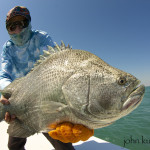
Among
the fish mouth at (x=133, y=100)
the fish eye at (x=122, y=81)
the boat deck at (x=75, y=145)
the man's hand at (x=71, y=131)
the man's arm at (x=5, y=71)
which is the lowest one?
the boat deck at (x=75, y=145)

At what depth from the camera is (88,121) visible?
1312 mm

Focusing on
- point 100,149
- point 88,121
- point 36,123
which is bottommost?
point 100,149

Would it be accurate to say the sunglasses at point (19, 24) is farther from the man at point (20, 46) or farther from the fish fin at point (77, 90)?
the fish fin at point (77, 90)

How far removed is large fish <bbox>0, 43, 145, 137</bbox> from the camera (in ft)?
4.00

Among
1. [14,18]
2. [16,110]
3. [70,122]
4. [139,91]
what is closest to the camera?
[139,91]

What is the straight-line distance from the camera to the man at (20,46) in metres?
2.74

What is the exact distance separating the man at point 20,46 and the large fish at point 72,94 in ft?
3.76

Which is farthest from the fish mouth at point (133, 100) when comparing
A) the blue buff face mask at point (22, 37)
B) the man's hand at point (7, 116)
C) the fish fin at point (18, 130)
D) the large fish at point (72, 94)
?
the blue buff face mask at point (22, 37)

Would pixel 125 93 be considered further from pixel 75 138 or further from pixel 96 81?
pixel 75 138

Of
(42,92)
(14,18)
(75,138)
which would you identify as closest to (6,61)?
(14,18)

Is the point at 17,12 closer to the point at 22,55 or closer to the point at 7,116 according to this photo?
the point at 22,55

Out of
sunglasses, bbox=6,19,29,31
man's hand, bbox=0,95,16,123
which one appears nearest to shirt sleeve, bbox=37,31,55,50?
sunglasses, bbox=6,19,29,31

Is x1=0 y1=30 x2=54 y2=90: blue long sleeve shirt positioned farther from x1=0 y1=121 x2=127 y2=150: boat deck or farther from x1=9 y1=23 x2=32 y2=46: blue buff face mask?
x1=0 y1=121 x2=127 y2=150: boat deck

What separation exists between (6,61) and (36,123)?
6.41 ft
